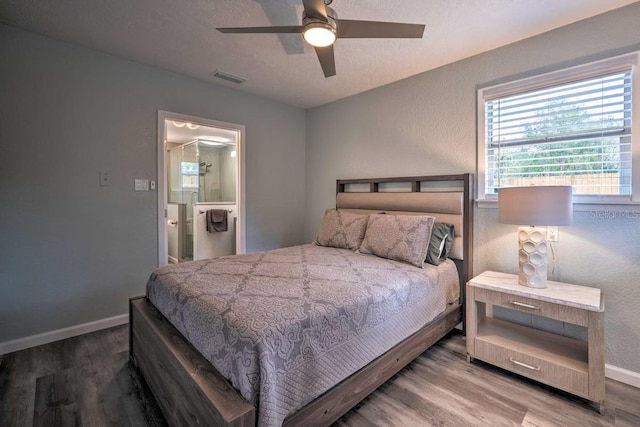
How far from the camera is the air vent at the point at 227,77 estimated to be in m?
3.12

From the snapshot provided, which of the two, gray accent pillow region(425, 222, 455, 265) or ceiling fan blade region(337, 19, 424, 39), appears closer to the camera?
ceiling fan blade region(337, 19, 424, 39)

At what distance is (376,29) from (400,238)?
1.55 m

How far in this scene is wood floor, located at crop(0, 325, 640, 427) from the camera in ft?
5.34

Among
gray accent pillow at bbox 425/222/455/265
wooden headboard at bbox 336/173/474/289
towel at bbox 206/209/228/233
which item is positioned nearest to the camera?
gray accent pillow at bbox 425/222/455/265

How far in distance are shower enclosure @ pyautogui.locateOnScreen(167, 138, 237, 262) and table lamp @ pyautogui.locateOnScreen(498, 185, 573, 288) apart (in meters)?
4.03

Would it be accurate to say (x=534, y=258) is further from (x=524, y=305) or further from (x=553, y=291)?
(x=524, y=305)

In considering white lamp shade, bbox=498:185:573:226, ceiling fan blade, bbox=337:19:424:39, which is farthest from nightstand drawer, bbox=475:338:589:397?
ceiling fan blade, bbox=337:19:424:39

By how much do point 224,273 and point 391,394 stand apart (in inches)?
52.5

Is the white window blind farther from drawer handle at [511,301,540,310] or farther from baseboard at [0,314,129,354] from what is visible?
baseboard at [0,314,129,354]

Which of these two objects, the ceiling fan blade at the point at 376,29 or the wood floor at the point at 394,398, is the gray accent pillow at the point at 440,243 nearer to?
the wood floor at the point at 394,398

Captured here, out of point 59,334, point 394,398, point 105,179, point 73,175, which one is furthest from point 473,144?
point 59,334

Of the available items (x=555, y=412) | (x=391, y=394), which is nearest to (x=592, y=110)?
(x=555, y=412)

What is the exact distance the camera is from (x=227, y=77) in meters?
3.22

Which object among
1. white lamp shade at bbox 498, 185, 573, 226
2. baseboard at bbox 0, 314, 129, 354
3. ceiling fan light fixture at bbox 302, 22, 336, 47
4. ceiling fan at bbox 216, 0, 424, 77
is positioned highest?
ceiling fan at bbox 216, 0, 424, 77
